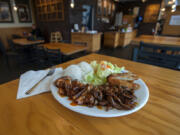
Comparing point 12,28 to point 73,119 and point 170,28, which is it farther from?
point 170,28

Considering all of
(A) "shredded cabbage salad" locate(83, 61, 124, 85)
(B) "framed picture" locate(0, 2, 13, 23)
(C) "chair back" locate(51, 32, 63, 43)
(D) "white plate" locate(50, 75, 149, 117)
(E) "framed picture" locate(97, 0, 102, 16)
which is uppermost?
(E) "framed picture" locate(97, 0, 102, 16)

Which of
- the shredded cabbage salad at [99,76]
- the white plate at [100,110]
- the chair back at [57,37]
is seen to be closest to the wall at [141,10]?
the chair back at [57,37]

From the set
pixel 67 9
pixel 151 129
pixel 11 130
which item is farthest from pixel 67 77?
pixel 67 9

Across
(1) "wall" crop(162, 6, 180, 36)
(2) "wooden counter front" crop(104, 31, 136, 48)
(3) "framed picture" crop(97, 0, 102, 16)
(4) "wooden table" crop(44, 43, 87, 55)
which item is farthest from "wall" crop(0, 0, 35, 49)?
(1) "wall" crop(162, 6, 180, 36)

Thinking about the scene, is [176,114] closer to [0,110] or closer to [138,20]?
[0,110]

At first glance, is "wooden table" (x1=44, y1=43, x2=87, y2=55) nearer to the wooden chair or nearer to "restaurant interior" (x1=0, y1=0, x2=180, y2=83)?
"restaurant interior" (x1=0, y1=0, x2=180, y2=83)

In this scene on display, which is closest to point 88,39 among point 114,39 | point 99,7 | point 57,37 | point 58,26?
point 57,37

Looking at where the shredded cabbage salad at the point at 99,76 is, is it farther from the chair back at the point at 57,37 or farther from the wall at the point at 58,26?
the wall at the point at 58,26
